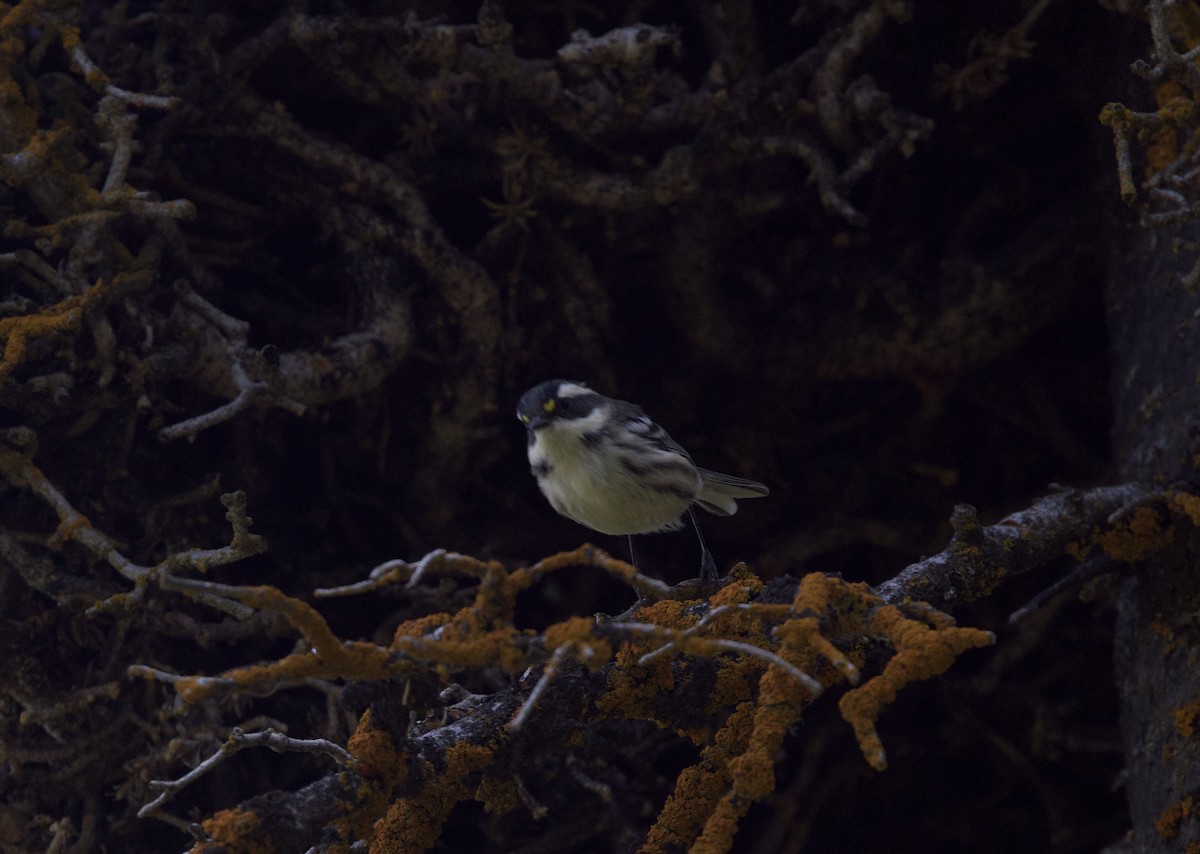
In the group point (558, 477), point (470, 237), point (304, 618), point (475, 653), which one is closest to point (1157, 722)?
point (558, 477)

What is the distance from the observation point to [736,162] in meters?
4.07

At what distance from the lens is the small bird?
340cm

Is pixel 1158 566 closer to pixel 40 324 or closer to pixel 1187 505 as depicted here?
pixel 1187 505

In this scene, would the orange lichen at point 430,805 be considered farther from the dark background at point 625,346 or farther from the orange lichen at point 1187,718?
the orange lichen at point 1187,718

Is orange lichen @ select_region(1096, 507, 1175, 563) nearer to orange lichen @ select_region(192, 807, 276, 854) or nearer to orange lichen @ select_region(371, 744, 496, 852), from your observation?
orange lichen @ select_region(371, 744, 496, 852)

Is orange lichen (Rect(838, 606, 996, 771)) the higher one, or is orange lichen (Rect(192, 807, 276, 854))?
orange lichen (Rect(838, 606, 996, 771))

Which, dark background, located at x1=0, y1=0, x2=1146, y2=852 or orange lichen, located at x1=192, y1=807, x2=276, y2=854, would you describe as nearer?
orange lichen, located at x1=192, y1=807, x2=276, y2=854

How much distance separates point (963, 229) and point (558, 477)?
2.19m

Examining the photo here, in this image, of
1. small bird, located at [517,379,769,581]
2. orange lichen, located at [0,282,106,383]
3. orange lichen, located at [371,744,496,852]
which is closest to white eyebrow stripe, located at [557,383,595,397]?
small bird, located at [517,379,769,581]

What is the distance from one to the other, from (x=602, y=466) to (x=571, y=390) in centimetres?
35

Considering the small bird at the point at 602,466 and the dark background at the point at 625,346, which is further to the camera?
the dark background at the point at 625,346

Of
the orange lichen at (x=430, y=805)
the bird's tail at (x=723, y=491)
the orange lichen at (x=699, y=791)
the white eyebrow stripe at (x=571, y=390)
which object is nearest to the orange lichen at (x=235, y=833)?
the orange lichen at (x=430, y=805)

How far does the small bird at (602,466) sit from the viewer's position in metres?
3.40

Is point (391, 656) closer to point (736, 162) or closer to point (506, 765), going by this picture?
point (506, 765)
